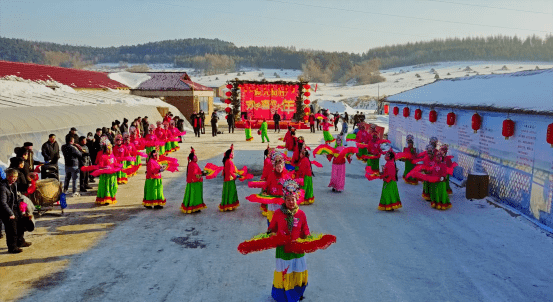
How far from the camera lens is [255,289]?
6219 mm

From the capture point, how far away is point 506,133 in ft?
34.8

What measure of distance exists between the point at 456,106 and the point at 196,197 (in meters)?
8.79

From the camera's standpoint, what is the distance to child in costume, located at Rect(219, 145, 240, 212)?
1036 centimetres

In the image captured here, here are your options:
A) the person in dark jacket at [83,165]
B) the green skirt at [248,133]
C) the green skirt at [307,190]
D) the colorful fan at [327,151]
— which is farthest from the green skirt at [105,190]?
the green skirt at [248,133]

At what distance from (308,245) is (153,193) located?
240 inches

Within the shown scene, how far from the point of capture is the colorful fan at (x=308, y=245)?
545 cm

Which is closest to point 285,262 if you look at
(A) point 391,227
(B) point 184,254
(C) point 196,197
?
(B) point 184,254

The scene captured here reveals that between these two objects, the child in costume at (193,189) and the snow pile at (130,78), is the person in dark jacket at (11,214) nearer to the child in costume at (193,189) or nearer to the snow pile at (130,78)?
the child in costume at (193,189)

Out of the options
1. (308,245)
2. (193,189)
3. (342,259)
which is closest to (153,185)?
(193,189)

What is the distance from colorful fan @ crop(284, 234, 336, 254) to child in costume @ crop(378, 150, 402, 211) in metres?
5.29

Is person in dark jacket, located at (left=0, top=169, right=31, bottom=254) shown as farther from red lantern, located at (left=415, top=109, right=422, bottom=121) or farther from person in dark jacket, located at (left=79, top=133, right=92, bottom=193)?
red lantern, located at (left=415, top=109, right=422, bottom=121)

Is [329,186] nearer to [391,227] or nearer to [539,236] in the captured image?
[391,227]

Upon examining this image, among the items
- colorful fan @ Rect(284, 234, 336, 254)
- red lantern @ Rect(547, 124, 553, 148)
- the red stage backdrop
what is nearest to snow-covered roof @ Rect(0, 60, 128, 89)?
the red stage backdrop

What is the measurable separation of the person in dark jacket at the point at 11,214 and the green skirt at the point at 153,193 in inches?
123
